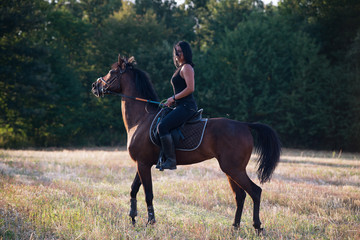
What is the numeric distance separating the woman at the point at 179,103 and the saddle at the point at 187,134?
127mm

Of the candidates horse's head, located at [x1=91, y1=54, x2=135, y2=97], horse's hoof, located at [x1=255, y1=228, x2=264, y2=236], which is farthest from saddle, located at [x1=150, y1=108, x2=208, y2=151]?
horse's hoof, located at [x1=255, y1=228, x2=264, y2=236]

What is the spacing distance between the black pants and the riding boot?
0.11 m

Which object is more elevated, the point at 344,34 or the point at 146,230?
the point at 344,34

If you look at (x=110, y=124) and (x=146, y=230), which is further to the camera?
(x=110, y=124)

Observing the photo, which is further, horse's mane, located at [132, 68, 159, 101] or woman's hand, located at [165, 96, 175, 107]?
horse's mane, located at [132, 68, 159, 101]

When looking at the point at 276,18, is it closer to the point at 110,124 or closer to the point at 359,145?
the point at 359,145

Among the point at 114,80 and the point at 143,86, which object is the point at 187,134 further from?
the point at 114,80

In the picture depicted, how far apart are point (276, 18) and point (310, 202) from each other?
108 ft

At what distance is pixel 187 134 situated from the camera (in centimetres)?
626

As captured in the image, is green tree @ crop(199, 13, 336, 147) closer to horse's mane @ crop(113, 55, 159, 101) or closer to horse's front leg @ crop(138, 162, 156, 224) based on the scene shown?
horse's mane @ crop(113, 55, 159, 101)

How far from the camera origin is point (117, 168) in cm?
1355

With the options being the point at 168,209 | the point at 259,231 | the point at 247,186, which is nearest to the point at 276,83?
the point at 168,209

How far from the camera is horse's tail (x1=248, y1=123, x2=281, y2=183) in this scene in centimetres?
631

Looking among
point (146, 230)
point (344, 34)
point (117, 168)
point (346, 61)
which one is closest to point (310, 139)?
point (346, 61)
